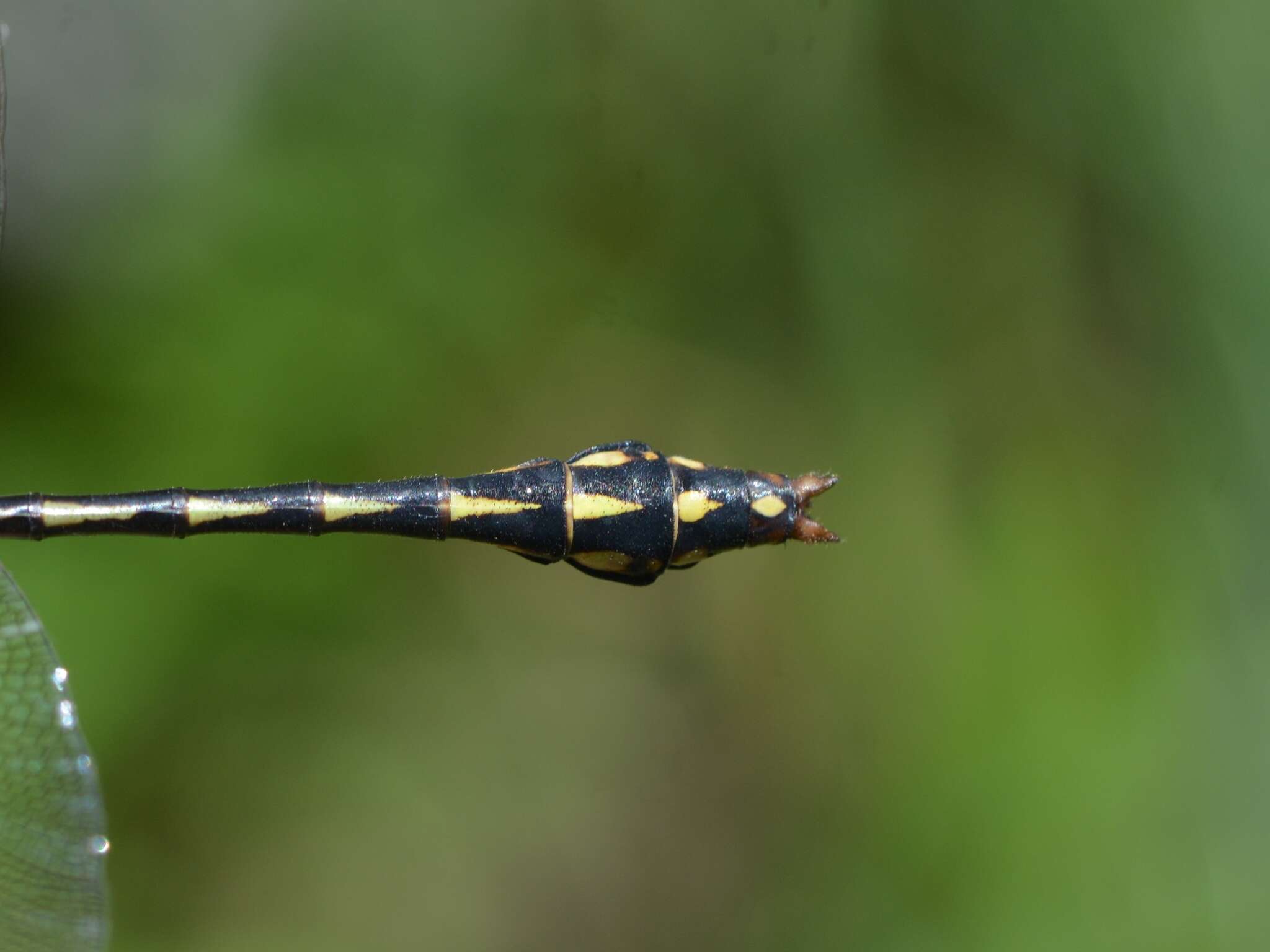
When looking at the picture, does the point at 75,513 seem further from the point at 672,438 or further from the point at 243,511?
the point at 672,438

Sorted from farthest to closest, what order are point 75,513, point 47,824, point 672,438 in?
point 672,438, point 75,513, point 47,824

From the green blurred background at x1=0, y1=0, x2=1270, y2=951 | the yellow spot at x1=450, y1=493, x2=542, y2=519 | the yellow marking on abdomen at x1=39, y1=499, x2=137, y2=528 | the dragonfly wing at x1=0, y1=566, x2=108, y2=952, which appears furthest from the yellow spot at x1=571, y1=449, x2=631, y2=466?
the dragonfly wing at x1=0, y1=566, x2=108, y2=952

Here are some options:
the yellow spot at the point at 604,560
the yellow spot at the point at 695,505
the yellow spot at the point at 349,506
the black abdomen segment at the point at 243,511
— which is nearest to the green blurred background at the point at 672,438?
the black abdomen segment at the point at 243,511

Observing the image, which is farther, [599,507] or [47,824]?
[599,507]

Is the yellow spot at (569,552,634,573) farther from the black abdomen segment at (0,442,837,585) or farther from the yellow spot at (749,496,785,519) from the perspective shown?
the yellow spot at (749,496,785,519)

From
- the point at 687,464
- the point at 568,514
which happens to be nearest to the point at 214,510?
the point at 568,514

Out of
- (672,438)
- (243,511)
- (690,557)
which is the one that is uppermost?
(672,438)

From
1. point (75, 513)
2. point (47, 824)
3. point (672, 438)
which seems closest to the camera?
point (47, 824)
